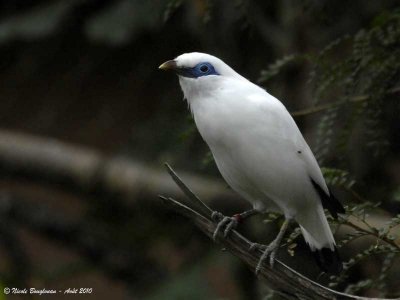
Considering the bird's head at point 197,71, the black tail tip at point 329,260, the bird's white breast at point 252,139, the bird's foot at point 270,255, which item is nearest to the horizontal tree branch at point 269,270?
the bird's foot at point 270,255

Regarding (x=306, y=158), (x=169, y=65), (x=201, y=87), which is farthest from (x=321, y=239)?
(x=169, y=65)

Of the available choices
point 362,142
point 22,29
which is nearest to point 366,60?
point 362,142

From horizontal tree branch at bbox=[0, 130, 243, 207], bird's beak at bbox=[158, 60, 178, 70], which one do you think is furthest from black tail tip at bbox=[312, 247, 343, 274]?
horizontal tree branch at bbox=[0, 130, 243, 207]

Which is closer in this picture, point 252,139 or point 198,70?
point 252,139

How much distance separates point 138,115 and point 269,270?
3821mm

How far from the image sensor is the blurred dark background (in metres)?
5.29

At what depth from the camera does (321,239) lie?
11.8 ft

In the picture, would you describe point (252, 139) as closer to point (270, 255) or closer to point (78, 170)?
point (270, 255)

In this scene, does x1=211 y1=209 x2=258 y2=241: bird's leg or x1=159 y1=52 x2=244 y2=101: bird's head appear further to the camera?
x1=159 y1=52 x2=244 y2=101: bird's head

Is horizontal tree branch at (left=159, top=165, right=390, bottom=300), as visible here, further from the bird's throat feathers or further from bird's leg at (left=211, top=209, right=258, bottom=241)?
the bird's throat feathers

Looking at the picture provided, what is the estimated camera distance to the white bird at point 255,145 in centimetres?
332

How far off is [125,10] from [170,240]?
4.18 ft

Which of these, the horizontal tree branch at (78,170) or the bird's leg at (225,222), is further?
the horizontal tree branch at (78,170)

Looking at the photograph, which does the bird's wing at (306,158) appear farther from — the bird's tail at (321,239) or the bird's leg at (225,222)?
the bird's leg at (225,222)
